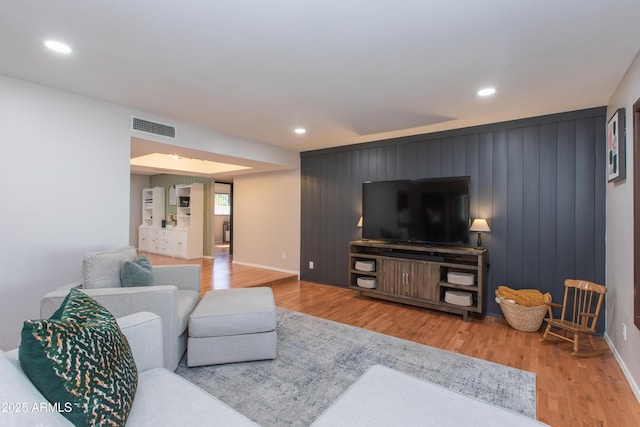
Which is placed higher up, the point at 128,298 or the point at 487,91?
the point at 487,91

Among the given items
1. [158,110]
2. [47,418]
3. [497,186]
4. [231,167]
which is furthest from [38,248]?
[497,186]

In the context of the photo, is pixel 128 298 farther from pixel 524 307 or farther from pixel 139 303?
pixel 524 307

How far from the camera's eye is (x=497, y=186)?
3.74m

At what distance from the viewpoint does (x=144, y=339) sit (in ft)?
5.04

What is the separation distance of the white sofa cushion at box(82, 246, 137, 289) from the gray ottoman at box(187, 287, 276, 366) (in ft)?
2.23

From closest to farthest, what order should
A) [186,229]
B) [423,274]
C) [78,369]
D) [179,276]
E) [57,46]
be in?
1. [78,369]
2. [57,46]
3. [179,276]
4. [423,274]
5. [186,229]

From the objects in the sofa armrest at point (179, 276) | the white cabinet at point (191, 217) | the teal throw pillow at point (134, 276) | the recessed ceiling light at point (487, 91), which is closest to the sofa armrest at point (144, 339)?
the teal throw pillow at point (134, 276)

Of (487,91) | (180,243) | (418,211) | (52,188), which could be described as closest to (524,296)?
(418,211)

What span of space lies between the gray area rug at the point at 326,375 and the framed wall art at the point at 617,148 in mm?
1782

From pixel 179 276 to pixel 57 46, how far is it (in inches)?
79.9

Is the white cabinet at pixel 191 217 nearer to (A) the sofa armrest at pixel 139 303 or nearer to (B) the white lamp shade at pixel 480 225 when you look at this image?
(A) the sofa armrest at pixel 139 303

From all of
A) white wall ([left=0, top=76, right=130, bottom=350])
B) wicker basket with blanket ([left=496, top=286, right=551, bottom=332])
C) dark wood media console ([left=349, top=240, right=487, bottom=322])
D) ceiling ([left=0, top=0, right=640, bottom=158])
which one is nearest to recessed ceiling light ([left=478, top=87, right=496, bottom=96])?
ceiling ([left=0, top=0, right=640, bottom=158])

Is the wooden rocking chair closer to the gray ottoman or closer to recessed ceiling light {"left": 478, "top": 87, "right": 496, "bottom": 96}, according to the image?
recessed ceiling light {"left": 478, "top": 87, "right": 496, "bottom": 96}

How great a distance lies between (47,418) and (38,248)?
8.26 feet
